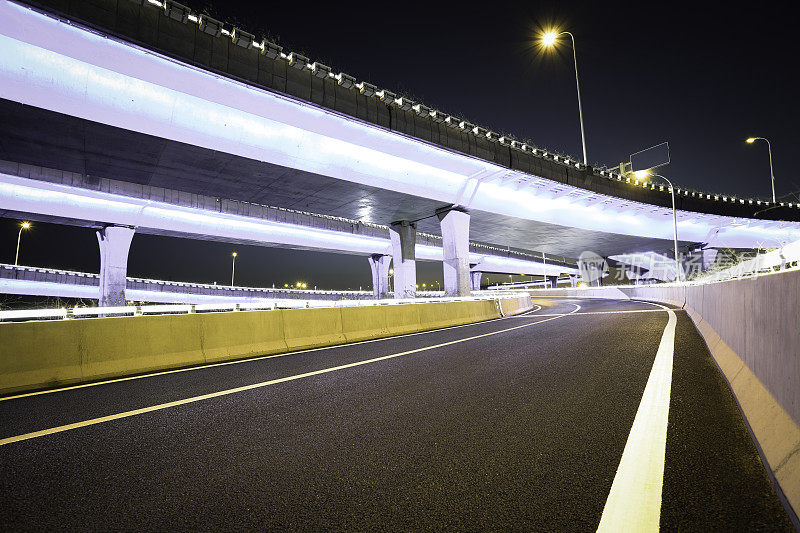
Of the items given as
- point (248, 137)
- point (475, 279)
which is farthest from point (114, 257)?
point (475, 279)

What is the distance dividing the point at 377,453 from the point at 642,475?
1.81m

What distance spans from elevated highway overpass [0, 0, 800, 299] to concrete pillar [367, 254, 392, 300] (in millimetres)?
19533

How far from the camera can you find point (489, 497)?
248 centimetres

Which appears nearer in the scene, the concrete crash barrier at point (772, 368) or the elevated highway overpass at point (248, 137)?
the concrete crash barrier at point (772, 368)

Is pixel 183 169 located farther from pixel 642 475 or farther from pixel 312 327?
pixel 642 475

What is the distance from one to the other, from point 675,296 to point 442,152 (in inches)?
692

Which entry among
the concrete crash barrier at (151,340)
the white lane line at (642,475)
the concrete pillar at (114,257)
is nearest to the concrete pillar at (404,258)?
the concrete pillar at (114,257)

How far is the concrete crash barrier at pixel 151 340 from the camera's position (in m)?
6.48

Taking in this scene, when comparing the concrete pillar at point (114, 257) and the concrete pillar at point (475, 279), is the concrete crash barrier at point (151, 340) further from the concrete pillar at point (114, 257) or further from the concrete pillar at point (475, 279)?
the concrete pillar at point (475, 279)

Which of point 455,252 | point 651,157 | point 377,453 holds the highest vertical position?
point 651,157

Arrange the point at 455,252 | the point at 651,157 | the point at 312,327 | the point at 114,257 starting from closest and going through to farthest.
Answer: the point at 312,327 < the point at 455,252 < the point at 114,257 < the point at 651,157

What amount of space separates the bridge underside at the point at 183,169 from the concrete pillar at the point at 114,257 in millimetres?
10552

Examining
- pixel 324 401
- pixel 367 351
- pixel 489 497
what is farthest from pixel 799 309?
pixel 367 351

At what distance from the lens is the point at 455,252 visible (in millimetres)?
33781
